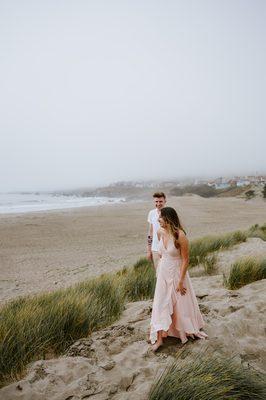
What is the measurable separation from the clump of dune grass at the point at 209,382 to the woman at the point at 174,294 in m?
0.70

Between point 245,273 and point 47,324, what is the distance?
376cm

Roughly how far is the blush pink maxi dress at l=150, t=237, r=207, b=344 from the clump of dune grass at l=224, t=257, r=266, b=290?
240cm

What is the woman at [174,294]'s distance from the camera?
3383 mm

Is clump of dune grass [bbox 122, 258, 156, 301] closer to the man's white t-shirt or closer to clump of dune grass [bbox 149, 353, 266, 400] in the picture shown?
the man's white t-shirt

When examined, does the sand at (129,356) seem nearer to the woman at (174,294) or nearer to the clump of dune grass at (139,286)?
the woman at (174,294)

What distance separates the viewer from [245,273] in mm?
5770

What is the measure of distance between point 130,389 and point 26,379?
974 mm

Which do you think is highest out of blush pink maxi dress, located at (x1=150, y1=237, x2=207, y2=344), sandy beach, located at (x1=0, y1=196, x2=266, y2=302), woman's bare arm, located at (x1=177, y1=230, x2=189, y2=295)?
woman's bare arm, located at (x1=177, y1=230, x2=189, y2=295)

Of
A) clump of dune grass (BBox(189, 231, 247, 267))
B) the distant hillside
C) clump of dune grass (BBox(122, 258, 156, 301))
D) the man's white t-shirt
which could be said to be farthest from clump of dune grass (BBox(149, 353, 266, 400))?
the distant hillside

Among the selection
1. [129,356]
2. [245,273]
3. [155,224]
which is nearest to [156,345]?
[129,356]

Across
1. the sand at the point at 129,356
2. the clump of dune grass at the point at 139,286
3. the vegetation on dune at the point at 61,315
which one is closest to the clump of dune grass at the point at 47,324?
the vegetation on dune at the point at 61,315

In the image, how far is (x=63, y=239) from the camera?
55.9 ft

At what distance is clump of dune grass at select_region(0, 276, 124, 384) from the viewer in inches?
123

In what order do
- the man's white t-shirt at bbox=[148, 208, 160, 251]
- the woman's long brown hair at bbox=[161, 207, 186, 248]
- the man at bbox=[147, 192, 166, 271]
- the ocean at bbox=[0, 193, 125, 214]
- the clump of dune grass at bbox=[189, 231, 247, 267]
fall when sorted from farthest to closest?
the ocean at bbox=[0, 193, 125, 214]
the clump of dune grass at bbox=[189, 231, 247, 267]
the man's white t-shirt at bbox=[148, 208, 160, 251]
the man at bbox=[147, 192, 166, 271]
the woman's long brown hair at bbox=[161, 207, 186, 248]
